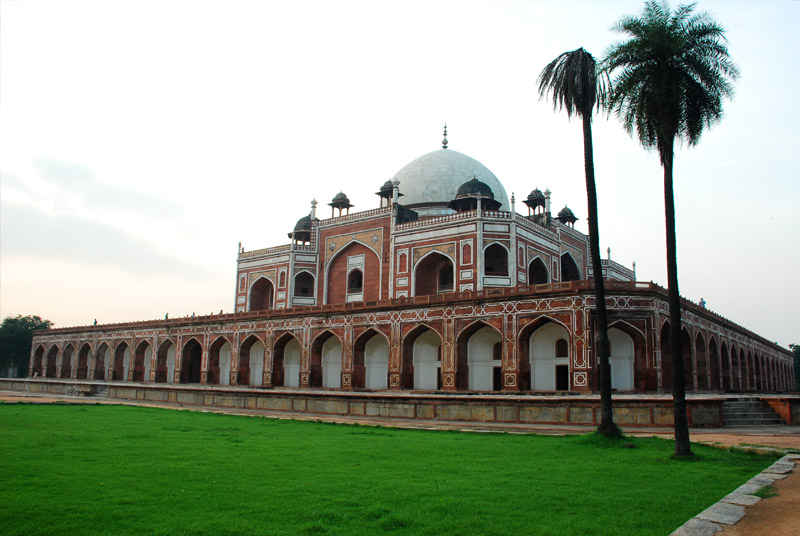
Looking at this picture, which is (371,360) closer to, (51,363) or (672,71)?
(672,71)

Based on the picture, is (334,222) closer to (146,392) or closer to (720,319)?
(146,392)

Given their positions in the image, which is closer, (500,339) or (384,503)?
(384,503)

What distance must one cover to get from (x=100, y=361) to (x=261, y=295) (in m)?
12.7

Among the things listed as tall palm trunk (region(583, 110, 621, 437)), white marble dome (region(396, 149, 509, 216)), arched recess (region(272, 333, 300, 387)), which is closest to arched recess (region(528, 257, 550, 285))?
white marble dome (region(396, 149, 509, 216))

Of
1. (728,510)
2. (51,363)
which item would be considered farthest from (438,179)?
(728,510)

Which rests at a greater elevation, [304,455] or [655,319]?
[655,319]

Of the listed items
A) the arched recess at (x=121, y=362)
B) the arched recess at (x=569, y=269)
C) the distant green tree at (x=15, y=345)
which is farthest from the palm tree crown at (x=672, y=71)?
the distant green tree at (x=15, y=345)

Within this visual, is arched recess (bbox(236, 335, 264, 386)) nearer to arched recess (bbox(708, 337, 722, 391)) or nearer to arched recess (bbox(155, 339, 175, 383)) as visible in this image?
arched recess (bbox(155, 339, 175, 383))

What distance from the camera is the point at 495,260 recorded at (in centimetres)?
3397

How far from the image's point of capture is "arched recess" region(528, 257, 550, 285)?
34375 millimetres

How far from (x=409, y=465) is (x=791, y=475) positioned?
4.48 metres

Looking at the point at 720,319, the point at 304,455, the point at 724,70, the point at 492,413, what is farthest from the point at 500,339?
the point at 304,455

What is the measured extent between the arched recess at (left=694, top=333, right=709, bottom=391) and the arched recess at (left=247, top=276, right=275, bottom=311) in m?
25.9

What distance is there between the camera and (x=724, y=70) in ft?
36.8
